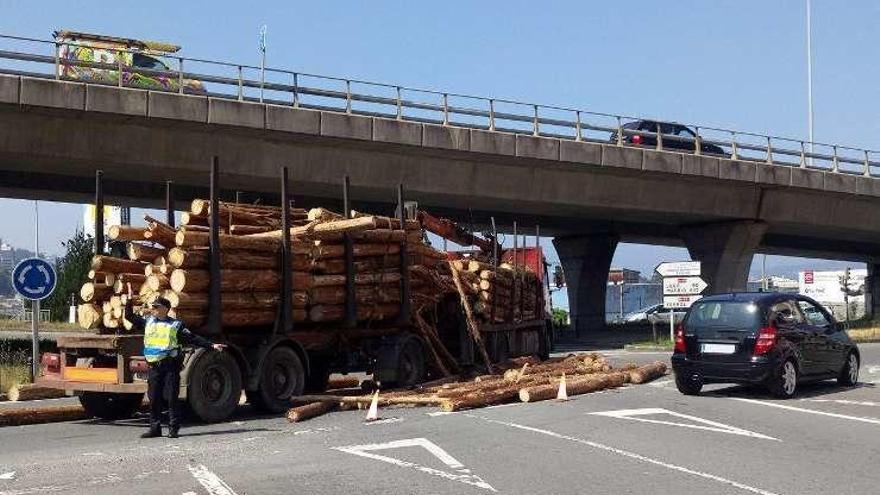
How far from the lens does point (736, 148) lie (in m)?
36.8

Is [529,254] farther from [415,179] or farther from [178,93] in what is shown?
[178,93]

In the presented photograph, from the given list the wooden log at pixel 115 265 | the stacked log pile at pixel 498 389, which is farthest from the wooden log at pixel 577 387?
the wooden log at pixel 115 265

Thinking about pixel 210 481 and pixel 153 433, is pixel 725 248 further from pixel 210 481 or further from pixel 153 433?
pixel 210 481

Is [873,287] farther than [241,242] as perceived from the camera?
Yes

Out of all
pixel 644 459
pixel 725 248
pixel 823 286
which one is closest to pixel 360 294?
pixel 644 459

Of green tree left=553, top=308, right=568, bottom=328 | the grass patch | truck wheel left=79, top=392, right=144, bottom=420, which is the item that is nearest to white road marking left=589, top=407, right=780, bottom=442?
truck wheel left=79, top=392, right=144, bottom=420

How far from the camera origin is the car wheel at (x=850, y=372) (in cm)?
1566

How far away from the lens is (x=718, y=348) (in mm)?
13938

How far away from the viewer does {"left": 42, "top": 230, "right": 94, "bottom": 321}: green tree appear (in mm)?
53625

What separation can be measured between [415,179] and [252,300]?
1776cm

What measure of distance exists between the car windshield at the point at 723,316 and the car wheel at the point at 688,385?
72 cm

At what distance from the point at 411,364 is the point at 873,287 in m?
58.9

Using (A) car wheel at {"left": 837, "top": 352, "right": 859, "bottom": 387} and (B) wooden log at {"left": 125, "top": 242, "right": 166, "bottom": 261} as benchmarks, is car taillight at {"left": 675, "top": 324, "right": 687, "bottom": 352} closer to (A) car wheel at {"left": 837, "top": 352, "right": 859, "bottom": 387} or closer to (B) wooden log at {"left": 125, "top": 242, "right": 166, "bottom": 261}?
(A) car wheel at {"left": 837, "top": 352, "right": 859, "bottom": 387}

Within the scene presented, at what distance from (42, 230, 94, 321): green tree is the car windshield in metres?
43.7
